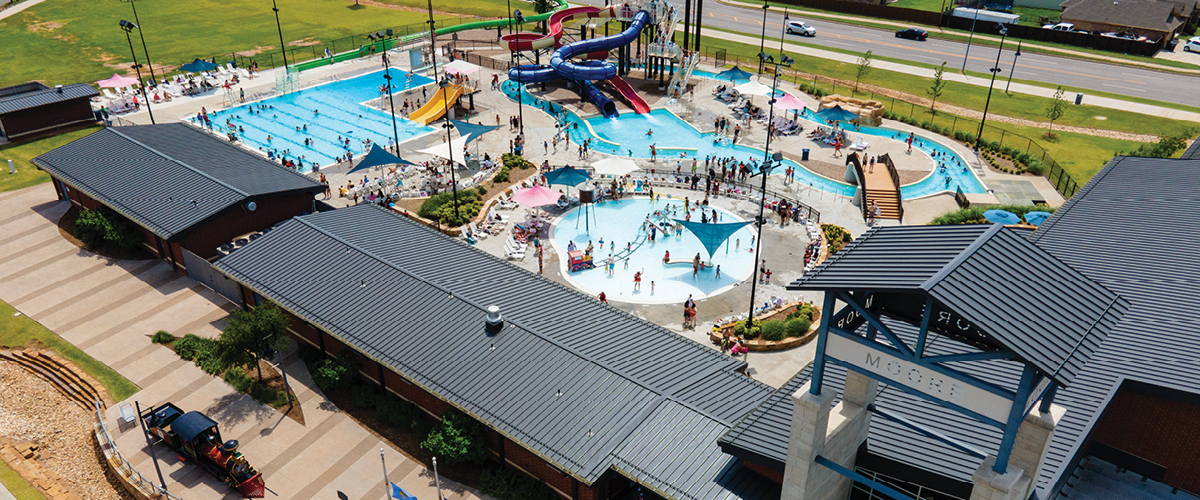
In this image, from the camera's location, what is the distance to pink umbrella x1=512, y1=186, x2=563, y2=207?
43.6 metres

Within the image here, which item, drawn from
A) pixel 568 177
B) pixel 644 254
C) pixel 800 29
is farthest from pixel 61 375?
pixel 800 29

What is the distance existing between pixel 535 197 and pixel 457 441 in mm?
19875

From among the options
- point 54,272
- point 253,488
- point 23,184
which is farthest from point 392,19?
point 253,488

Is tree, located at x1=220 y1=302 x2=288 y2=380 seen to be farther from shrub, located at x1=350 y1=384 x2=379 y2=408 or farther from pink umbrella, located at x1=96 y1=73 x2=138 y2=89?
pink umbrella, located at x1=96 y1=73 x2=138 y2=89

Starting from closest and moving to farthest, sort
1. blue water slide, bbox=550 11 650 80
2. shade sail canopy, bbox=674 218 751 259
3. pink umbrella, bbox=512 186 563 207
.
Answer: shade sail canopy, bbox=674 218 751 259 < pink umbrella, bbox=512 186 563 207 < blue water slide, bbox=550 11 650 80

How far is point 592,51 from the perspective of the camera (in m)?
68.1

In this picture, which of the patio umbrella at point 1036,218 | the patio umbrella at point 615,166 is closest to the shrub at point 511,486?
the patio umbrella at point 615,166

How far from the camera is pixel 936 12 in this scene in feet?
314

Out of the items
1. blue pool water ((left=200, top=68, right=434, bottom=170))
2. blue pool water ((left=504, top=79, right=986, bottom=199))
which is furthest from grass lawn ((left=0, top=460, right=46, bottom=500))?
blue pool water ((left=504, top=79, right=986, bottom=199))

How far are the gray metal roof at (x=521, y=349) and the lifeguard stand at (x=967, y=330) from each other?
6.20 meters

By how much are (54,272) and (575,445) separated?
32.6 meters

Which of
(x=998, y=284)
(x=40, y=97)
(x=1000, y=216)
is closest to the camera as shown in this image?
(x=998, y=284)

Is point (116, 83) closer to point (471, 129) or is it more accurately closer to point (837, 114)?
point (471, 129)

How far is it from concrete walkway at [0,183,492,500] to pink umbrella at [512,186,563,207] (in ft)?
52.0
